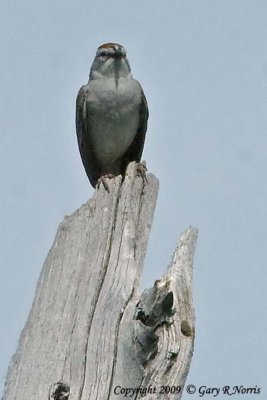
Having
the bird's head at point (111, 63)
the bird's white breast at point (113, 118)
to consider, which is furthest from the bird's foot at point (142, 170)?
the bird's head at point (111, 63)

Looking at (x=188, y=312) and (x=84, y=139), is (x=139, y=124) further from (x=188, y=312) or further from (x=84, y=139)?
(x=188, y=312)

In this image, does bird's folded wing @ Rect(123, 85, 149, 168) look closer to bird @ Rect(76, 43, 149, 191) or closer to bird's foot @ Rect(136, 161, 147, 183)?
bird @ Rect(76, 43, 149, 191)

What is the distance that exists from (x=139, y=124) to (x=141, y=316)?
210 inches

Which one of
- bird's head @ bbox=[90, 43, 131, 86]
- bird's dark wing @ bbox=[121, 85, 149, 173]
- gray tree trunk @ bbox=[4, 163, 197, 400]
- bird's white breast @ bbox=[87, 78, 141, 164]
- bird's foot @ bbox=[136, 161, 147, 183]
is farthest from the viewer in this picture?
bird's head @ bbox=[90, 43, 131, 86]

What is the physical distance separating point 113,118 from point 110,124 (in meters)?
0.08

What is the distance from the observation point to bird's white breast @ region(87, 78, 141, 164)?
10.5 m

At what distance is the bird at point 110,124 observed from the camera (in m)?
10.5

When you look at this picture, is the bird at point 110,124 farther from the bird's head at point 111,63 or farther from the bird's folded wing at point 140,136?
the bird's head at point 111,63

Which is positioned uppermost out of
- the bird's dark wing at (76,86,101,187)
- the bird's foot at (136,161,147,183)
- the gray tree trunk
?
the bird's dark wing at (76,86,101,187)

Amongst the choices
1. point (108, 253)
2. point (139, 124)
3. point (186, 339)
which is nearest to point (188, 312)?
point (186, 339)

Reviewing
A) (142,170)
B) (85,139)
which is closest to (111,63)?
(85,139)

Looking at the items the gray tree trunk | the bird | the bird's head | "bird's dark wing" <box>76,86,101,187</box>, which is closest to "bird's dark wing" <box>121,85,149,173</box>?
the bird

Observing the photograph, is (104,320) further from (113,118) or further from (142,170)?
(113,118)

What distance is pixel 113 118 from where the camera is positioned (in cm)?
1048
